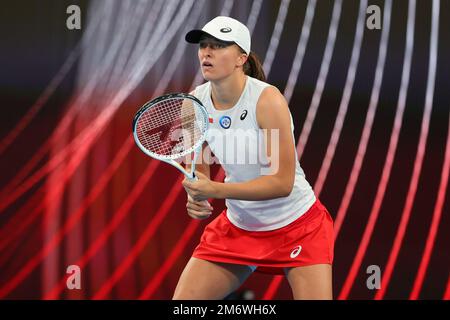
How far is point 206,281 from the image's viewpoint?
2.99 m

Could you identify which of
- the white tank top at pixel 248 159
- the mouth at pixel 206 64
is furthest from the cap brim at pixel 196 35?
the white tank top at pixel 248 159

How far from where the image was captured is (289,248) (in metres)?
2.93

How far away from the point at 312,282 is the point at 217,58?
92 centimetres

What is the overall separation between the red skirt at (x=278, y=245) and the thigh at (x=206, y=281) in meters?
0.04

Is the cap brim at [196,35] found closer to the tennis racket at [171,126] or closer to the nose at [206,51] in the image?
the nose at [206,51]

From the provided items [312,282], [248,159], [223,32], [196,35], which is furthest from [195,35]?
[312,282]

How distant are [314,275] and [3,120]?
2.28 meters

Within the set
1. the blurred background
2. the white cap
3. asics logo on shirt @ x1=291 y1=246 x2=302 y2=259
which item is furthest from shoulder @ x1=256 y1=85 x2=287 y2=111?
the blurred background

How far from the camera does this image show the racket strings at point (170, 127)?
2949 mm

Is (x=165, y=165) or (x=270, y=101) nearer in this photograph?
(x=270, y=101)

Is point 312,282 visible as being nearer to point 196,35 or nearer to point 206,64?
point 206,64

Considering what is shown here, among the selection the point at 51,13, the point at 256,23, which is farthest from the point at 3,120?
the point at 256,23

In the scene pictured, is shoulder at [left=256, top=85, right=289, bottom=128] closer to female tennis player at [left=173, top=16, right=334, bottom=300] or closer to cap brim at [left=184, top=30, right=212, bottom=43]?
female tennis player at [left=173, top=16, right=334, bottom=300]

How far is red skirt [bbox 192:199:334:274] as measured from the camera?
114 inches
